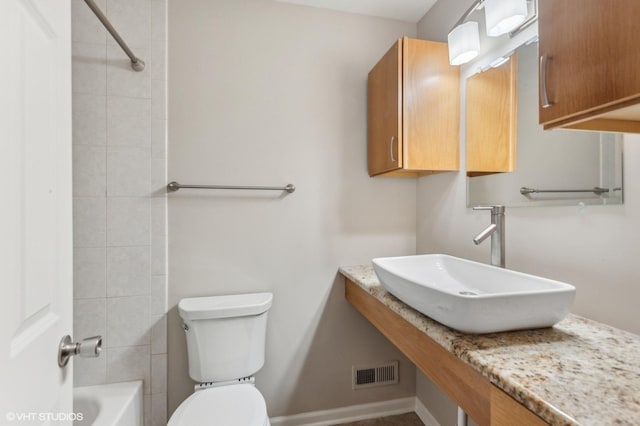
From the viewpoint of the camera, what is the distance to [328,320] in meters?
1.80

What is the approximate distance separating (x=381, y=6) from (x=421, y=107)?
763 mm

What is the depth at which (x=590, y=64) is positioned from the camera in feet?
2.06

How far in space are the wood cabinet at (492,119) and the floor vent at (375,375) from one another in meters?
1.28

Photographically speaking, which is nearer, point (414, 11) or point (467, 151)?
point (467, 151)

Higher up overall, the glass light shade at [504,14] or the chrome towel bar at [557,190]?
the glass light shade at [504,14]

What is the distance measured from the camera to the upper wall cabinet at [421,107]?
4.82 feet

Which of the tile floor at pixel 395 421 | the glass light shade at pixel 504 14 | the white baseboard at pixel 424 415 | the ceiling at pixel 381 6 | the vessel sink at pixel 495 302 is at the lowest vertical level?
the tile floor at pixel 395 421

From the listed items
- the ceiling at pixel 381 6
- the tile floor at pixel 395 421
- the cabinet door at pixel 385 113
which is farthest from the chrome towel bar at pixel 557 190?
the tile floor at pixel 395 421

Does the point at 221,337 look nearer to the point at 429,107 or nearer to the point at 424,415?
the point at 424,415

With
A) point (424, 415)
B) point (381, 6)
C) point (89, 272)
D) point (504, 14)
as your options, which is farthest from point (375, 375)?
point (381, 6)

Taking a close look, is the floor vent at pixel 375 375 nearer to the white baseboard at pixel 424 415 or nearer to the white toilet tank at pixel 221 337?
the white baseboard at pixel 424 415
